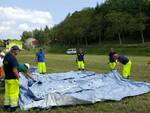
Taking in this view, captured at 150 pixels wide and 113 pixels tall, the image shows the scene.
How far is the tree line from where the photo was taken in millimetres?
91625

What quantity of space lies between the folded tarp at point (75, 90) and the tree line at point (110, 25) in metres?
73.3

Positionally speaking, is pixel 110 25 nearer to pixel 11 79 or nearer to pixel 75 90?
pixel 75 90

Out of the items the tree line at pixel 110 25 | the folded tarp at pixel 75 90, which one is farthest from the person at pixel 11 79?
the tree line at pixel 110 25

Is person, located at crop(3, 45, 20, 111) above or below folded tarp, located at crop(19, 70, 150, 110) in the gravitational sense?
above

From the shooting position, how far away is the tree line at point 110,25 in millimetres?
91625

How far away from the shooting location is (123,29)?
91.9m

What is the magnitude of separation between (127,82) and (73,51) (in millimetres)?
74553

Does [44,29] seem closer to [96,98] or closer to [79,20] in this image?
[79,20]

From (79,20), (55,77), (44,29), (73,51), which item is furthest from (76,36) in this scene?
(55,77)

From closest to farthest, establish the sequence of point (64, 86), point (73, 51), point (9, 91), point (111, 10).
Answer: point (9, 91), point (64, 86), point (73, 51), point (111, 10)

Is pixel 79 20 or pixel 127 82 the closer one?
pixel 127 82

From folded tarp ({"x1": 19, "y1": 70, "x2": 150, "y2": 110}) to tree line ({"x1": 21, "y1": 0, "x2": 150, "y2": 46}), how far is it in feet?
241

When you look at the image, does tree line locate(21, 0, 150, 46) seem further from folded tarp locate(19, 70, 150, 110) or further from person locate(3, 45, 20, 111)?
person locate(3, 45, 20, 111)

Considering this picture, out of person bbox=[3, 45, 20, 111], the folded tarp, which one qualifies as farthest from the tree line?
person bbox=[3, 45, 20, 111]
